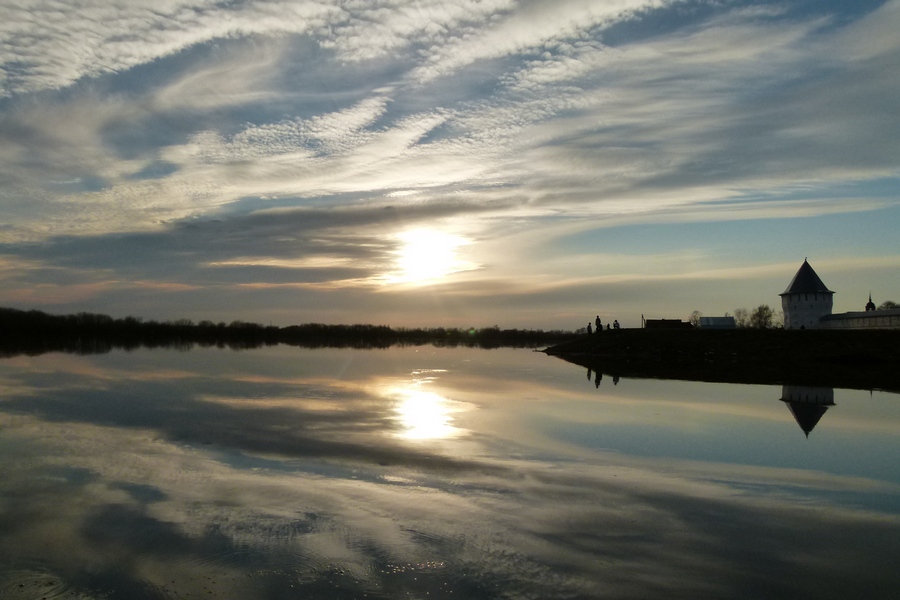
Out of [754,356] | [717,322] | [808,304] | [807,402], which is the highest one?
[808,304]

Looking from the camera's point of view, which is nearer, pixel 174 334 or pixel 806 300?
pixel 806 300

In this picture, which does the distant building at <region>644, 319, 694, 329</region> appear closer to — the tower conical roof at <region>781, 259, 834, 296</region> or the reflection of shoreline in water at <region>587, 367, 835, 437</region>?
the tower conical roof at <region>781, 259, 834, 296</region>

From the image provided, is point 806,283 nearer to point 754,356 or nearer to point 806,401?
point 754,356

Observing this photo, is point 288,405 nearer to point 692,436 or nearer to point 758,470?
point 692,436

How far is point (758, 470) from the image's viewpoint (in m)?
14.3

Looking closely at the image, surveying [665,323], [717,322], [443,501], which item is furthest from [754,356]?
[443,501]

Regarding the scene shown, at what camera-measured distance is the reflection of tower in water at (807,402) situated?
21578 millimetres

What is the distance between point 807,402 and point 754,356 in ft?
92.0

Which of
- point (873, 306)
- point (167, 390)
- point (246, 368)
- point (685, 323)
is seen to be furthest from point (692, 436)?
point (873, 306)

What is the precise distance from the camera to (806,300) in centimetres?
7388

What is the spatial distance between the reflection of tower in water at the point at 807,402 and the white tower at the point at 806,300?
4669 cm

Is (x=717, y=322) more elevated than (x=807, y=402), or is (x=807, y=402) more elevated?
(x=717, y=322)

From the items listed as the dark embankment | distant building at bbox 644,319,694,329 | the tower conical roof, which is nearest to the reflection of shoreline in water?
the dark embankment

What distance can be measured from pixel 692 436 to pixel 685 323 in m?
60.2
